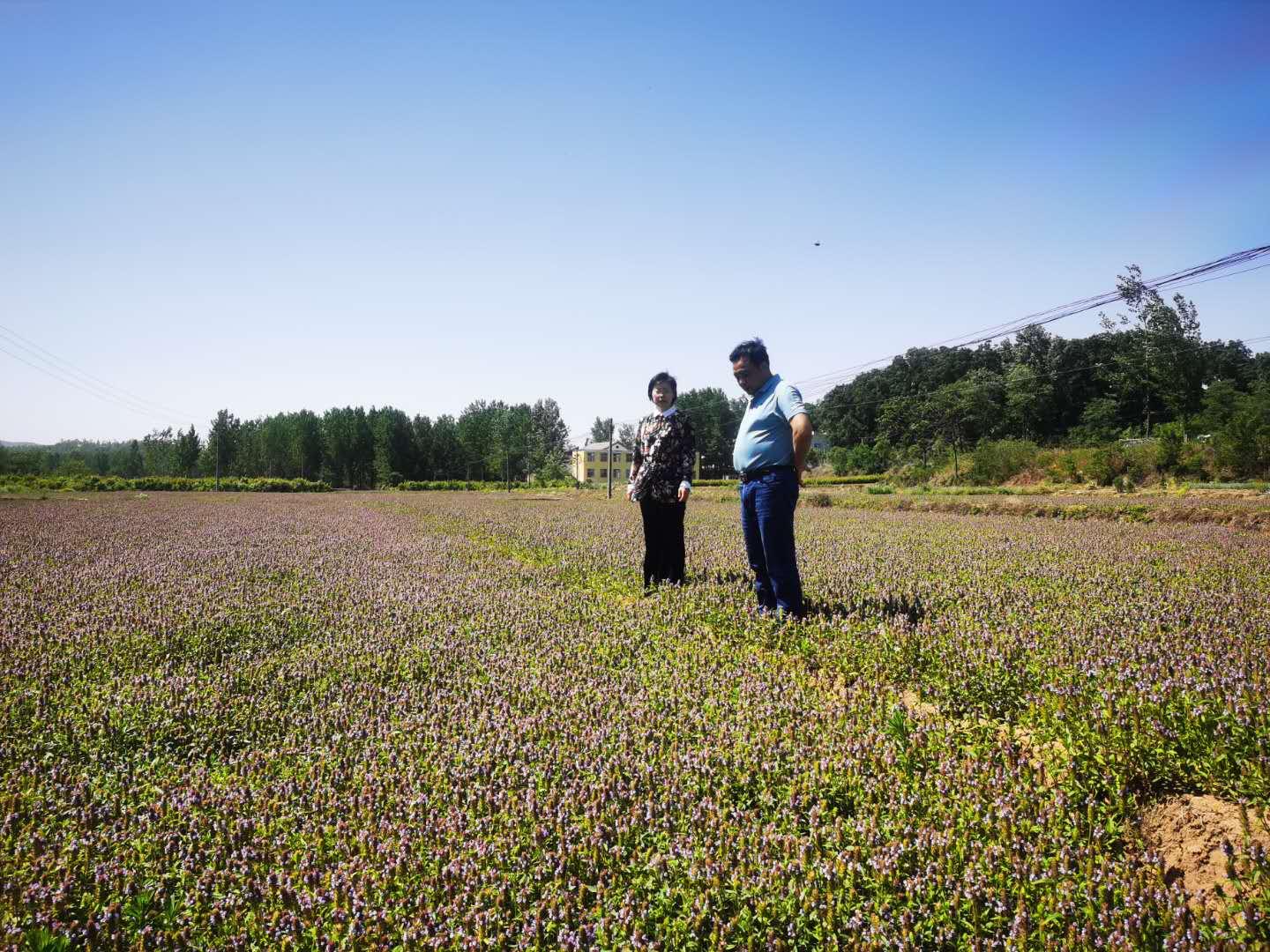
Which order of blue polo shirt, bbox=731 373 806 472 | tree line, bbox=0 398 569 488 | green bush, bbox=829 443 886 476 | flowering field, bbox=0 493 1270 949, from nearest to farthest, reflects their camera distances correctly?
flowering field, bbox=0 493 1270 949, blue polo shirt, bbox=731 373 806 472, green bush, bbox=829 443 886 476, tree line, bbox=0 398 569 488

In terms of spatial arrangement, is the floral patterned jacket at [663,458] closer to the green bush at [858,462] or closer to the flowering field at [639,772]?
the flowering field at [639,772]

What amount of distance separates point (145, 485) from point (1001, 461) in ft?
204

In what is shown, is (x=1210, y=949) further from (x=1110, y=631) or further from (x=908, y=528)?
(x=908, y=528)

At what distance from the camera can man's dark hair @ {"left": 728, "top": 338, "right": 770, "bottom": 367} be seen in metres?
5.51

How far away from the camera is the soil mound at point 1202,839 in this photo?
192cm

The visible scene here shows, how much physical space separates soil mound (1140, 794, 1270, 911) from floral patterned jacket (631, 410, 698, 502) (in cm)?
482

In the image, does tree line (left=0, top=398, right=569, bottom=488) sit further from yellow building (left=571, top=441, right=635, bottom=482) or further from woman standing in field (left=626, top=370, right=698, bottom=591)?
woman standing in field (left=626, top=370, right=698, bottom=591)

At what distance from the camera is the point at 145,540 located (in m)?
11.4

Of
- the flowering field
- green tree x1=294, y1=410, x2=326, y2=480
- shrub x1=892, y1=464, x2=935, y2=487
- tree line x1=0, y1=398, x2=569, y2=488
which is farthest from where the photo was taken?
green tree x1=294, y1=410, x2=326, y2=480

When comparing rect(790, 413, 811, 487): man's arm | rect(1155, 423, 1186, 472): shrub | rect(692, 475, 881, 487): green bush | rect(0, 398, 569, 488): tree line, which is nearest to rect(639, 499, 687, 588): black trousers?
rect(790, 413, 811, 487): man's arm

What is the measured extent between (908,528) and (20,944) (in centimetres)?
1317

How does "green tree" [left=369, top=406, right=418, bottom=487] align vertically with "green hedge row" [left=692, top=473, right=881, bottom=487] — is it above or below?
above

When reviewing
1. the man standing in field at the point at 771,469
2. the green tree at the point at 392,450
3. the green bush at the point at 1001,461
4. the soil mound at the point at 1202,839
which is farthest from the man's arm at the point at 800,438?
the green tree at the point at 392,450

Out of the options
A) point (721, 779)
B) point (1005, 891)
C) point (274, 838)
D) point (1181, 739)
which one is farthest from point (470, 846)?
point (1181, 739)
